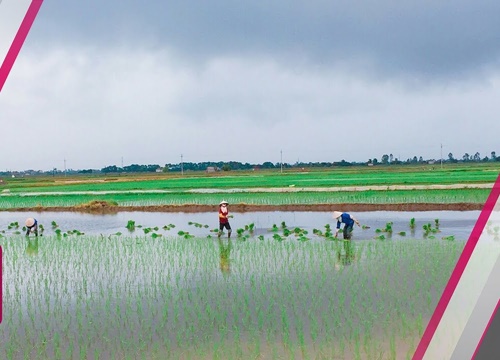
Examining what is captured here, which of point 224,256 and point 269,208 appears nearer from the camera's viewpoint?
point 224,256

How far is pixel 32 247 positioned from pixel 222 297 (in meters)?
6.23

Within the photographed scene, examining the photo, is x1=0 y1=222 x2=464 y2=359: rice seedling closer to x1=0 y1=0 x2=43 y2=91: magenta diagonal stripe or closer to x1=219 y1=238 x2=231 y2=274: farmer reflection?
A: x1=219 y1=238 x2=231 y2=274: farmer reflection

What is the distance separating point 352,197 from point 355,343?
618 inches

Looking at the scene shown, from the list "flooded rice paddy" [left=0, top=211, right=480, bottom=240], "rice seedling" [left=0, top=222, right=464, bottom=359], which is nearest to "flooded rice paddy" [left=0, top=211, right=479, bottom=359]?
"rice seedling" [left=0, top=222, right=464, bottom=359]

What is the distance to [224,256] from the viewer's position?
28.7ft

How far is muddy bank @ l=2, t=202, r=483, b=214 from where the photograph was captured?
1659cm

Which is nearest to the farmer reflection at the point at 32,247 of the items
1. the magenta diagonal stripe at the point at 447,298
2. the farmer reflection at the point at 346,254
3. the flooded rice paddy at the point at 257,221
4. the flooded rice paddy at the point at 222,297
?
the flooded rice paddy at the point at 222,297

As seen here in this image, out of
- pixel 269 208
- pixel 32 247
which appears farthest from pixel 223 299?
pixel 269 208

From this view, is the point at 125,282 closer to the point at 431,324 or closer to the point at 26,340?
the point at 26,340

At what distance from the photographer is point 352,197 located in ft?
64.7

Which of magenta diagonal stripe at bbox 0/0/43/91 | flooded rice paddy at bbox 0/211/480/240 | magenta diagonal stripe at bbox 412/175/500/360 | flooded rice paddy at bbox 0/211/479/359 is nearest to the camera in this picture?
magenta diagonal stripe at bbox 0/0/43/91

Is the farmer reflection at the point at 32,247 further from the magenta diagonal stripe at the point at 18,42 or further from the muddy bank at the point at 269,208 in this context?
the magenta diagonal stripe at the point at 18,42

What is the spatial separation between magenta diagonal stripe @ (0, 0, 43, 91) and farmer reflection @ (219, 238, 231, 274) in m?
6.14

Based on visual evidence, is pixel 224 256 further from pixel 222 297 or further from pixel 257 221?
pixel 257 221
